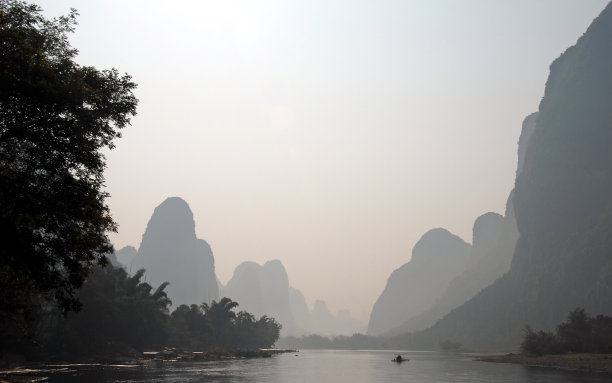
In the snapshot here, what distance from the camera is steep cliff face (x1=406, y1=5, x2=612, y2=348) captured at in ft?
457

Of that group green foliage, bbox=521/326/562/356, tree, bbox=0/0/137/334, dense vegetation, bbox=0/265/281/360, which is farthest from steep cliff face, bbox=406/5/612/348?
tree, bbox=0/0/137/334

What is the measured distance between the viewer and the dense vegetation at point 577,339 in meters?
89.2

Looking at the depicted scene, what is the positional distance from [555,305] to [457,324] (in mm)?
60590

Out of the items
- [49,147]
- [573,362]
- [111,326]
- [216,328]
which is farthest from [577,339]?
[49,147]

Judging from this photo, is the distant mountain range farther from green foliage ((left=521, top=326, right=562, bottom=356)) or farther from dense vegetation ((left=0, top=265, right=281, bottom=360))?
dense vegetation ((left=0, top=265, right=281, bottom=360))

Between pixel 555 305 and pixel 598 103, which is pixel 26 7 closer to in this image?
pixel 555 305

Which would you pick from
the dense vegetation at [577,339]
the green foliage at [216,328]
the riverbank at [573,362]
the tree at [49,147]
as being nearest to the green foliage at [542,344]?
the dense vegetation at [577,339]

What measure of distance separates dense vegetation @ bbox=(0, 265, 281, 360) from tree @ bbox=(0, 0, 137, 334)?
31919 mm

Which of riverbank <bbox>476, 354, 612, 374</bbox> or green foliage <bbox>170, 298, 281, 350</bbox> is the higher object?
green foliage <bbox>170, 298, 281, 350</bbox>

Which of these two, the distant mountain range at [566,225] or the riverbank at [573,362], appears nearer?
the riverbank at [573,362]

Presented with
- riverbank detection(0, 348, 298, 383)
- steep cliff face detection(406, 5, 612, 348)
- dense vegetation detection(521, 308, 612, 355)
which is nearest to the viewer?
riverbank detection(0, 348, 298, 383)

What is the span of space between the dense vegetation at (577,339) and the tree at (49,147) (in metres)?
94.1

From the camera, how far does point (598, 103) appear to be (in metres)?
179

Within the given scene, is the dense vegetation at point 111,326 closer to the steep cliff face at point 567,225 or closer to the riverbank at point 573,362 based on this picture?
the riverbank at point 573,362
